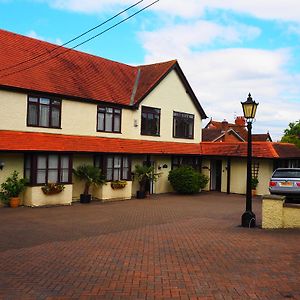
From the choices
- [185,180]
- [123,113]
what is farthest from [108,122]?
[185,180]

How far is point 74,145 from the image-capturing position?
18859 mm

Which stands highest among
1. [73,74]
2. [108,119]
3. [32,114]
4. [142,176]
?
[73,74]

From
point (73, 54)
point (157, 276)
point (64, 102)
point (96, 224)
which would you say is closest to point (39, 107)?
point (64, 102)

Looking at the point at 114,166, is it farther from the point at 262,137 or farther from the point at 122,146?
the point at 262,137

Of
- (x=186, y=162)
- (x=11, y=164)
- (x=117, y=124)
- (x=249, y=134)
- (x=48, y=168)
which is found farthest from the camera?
(x=186, y=162)

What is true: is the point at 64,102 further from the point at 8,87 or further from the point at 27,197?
the point at 27,197

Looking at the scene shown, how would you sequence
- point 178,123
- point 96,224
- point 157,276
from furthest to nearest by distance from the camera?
1. point 178,123
2. point 96,224
3. point 157,276

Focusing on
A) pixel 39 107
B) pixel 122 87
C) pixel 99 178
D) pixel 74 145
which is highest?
pixel 122 87

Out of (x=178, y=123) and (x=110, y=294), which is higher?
(x=178, y=123)

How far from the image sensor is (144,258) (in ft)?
26.6

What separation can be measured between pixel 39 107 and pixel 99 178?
4.53 meters

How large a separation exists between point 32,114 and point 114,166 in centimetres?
519

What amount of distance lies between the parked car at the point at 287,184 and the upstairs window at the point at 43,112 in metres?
10.5

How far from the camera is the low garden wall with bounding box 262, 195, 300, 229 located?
36.9 ft
